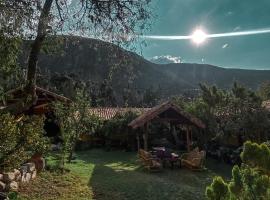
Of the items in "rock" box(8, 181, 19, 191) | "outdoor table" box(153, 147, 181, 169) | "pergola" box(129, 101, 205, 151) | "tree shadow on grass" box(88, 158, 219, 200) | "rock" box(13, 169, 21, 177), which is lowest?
"tree shadow on grass" box(88, 158, 219, 200)

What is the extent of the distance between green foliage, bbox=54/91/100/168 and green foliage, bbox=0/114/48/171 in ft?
8.51

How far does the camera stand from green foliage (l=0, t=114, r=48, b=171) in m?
13.4

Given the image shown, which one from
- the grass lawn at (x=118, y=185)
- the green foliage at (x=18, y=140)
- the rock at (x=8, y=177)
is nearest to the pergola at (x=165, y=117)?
the grass lawn at (x=118, y=185)

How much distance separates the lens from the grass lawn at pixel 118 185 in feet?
47.8

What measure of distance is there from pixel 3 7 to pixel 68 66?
102m

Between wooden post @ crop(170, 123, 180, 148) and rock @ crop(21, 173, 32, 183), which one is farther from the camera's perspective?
wooden post @ crop(170, 123, 180, 148)

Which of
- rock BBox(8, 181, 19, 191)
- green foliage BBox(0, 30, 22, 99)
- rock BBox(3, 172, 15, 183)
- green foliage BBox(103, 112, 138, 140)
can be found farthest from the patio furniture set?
green foliage BBox(0, 30, 22, 99)

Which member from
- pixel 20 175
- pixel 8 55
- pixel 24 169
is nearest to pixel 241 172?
pixel 8 55

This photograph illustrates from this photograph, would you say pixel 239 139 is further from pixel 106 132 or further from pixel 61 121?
pixel 61 121

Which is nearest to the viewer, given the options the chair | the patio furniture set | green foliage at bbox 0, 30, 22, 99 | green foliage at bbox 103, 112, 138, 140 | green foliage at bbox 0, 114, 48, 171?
green foliage at bbox 0, 30, 22, 99

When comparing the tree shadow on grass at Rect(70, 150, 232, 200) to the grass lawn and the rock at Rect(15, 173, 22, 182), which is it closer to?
the grass lawn

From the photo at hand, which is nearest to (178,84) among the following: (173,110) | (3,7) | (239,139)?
(239,139)

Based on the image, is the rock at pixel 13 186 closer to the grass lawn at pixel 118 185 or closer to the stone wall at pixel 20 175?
the stone wall at pixel 20 175

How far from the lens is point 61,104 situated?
22469 millimetres
